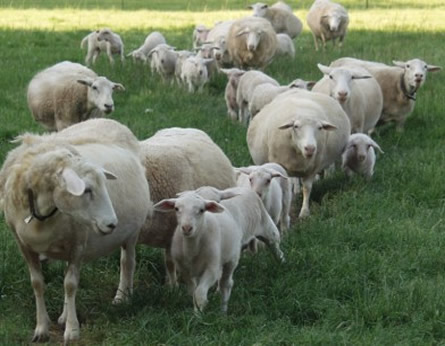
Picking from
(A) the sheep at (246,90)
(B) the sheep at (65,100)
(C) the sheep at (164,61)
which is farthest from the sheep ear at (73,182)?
(C) the sheep at (164,61)

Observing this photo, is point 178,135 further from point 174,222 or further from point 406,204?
point 406,204

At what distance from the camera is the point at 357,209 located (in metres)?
7.90

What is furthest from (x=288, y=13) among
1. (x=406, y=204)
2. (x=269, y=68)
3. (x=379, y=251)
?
(x=379, y=251)

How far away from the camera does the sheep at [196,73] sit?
45.5 ft

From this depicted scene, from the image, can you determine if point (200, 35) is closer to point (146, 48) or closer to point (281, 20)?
point (146, 48)

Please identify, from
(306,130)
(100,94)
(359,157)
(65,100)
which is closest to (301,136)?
(306,130)

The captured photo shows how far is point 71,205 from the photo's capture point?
187 inches

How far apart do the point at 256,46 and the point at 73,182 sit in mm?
10984

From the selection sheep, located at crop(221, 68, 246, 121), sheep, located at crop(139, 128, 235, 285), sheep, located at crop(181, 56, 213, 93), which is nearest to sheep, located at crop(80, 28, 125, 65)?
sheep, located at crop(181, 56, 213, 93)

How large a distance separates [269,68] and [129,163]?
34.9 ft

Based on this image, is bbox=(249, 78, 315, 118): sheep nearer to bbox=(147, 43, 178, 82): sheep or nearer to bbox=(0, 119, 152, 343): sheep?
bbox=(147, 43, 178, 82): sheep

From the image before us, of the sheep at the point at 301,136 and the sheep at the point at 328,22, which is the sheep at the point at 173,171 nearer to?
the sheep at the point at 301,136

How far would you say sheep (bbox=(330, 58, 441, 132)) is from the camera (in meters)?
11.6

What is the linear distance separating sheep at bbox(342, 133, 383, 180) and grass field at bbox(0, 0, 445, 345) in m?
0.15
